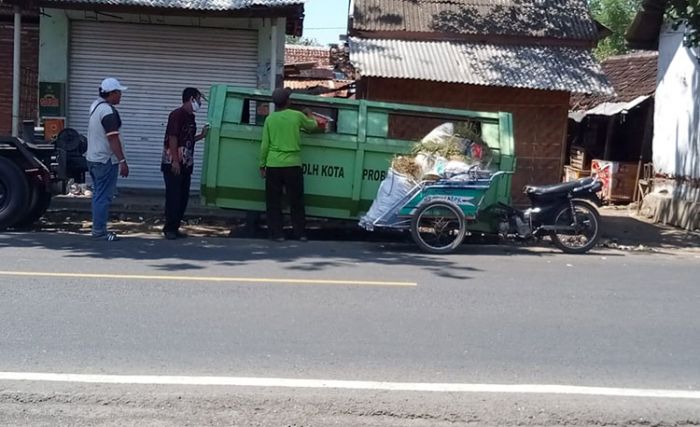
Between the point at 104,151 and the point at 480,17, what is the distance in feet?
Result: 26.0

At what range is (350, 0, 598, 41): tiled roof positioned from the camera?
15.4 m

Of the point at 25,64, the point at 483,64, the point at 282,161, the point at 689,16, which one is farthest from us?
the point at 25,64

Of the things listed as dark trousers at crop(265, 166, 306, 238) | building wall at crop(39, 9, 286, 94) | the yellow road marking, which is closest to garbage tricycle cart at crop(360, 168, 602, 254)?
dark trousers at crop(265, 166, 306, 238)

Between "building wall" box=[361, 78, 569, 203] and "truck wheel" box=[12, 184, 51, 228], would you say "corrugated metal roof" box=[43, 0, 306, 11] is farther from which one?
"truck wheel" box=[12, 184, 51, 228]

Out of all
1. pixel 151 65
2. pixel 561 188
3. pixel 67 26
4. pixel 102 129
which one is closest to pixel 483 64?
pixel 561 188

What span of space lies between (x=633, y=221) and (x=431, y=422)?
37.6 ft

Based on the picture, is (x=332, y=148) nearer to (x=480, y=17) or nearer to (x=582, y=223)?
(x=582, y=223)

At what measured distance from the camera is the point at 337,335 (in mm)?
6582

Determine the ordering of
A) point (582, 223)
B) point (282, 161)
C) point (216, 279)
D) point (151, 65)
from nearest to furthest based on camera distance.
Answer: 1. point (216, 279)
2. point (282, 161)
3. point (582, 223)
4. point (151, 65)

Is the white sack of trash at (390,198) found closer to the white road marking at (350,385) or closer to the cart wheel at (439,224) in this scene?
the cart wheel at (439,224)

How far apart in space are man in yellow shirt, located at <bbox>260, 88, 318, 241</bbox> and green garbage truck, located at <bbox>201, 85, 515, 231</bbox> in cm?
27

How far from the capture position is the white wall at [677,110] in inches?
599

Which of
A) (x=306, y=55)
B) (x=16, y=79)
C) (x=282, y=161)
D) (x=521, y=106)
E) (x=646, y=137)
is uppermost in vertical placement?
(x=306, y=55)

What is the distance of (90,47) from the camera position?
49.8ft
